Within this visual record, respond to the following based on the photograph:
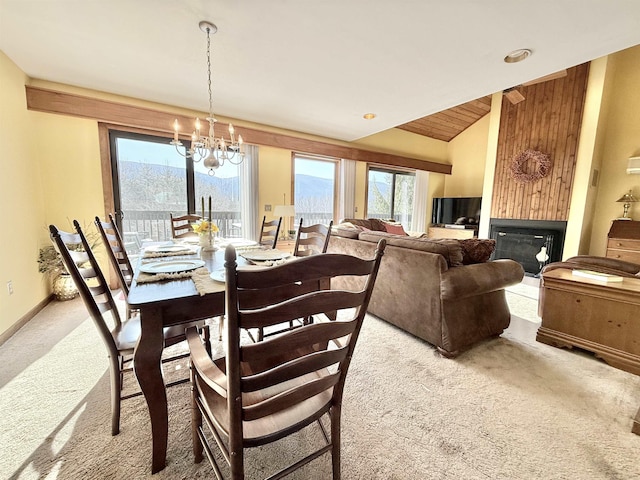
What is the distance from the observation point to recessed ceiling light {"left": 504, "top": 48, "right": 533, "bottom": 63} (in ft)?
7.14

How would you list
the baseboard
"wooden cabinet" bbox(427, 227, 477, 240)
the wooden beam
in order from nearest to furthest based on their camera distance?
the baseboard → the wooden beam → "wooden cabinet" bbox(427, 227, 477, 240)

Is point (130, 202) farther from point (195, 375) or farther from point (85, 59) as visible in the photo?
point (195, 375)

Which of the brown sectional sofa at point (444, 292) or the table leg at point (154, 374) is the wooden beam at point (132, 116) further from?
the table leg at point (154, 374)

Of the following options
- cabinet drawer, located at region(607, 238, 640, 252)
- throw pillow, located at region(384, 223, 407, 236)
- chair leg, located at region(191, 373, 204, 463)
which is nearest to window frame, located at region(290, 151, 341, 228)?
throw pillow, located at region(384, 223, 407, 236)

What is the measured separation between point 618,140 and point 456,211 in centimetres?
269

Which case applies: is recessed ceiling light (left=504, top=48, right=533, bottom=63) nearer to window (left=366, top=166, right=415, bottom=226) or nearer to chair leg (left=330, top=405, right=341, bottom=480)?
chair leg (left=330, top=405, right=341, bottom=480)

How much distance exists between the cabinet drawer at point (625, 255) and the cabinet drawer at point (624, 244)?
0.18ft

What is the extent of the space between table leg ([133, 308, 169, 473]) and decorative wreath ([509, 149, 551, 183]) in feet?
19.2

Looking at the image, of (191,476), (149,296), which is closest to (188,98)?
(149,296)

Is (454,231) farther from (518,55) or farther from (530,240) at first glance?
(518,55)

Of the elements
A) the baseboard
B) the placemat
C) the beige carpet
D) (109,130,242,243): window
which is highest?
(109,130,242,243): window

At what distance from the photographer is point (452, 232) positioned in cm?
616

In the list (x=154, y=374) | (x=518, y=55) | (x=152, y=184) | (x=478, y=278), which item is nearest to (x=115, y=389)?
(x=154, y=374)

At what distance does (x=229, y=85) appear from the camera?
2885mm
